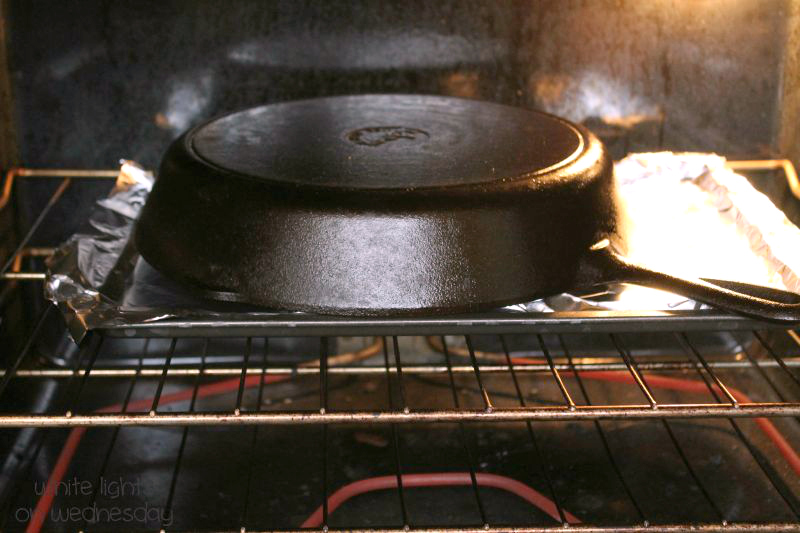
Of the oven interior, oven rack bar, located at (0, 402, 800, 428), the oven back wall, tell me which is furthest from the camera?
the oven back wall

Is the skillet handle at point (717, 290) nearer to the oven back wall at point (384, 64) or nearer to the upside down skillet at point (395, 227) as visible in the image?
the upside down skillet at point (395, 227)

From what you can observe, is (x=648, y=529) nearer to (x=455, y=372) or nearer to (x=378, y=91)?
(x=455, y=372)

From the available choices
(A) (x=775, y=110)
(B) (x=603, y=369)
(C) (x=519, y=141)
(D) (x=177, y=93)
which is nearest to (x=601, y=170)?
(C) (x=519, y=141)

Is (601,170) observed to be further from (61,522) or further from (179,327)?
(61,522)

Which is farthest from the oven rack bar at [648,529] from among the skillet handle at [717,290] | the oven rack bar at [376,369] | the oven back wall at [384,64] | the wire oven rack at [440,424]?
the oven back wall at [384,64]

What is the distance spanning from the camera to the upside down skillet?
83 cm

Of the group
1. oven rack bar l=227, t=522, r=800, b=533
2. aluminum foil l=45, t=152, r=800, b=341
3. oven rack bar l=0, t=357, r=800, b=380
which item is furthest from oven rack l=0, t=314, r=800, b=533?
oven rack bar l=227, t=522, r=800, b=533

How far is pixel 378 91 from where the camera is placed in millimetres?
1331

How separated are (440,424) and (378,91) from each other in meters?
0.53

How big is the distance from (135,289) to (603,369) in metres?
0.70

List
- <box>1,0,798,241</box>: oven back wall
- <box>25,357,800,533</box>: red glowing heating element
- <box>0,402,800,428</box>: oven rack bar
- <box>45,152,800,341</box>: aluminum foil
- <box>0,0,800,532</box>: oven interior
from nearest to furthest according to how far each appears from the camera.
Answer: <box>0,402,800,428</box>: oven rack bar → <box>45,152,800,341</box>: aluminum foil → <box>25,357,800,533</box>: red glowing heating element → <box>0,0,800,532</box>: oven interior → <box>1,0,798,241</box>: oven back wall

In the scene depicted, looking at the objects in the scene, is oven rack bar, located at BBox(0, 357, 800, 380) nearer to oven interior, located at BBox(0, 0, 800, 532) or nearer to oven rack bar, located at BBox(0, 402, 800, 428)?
oven interior, located at BBox(0, 0, 800, 532)

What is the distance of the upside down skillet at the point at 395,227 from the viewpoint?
0.83 meters

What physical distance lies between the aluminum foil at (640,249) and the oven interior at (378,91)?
11 centimetres
